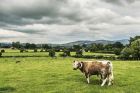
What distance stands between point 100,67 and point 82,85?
2.62 meters

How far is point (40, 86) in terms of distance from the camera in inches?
1127

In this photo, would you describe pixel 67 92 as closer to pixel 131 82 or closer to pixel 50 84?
pixel 50 84

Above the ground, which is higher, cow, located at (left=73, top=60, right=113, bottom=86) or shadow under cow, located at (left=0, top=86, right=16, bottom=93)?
cow, located at (left=73, top=60, right=113, bottom=86)

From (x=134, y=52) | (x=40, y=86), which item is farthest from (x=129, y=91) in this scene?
(x=134, y=52)

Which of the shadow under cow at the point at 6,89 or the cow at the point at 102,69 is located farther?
the cow at the point at 102,69

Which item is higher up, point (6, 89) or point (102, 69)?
point (102, 69)

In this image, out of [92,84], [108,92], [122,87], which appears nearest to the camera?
[108,92]

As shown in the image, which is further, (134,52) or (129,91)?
(134,52)

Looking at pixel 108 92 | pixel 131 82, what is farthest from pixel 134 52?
pixel 108 92

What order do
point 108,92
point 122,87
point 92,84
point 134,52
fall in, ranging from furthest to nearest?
point 134,52 < point 92,84 < point 122,87 < point 108,92

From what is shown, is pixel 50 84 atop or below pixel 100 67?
below

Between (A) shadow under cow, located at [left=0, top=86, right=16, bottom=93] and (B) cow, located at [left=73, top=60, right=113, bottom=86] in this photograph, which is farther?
(B) cow, located at [left=73, top=60, right=113, bottom=86]

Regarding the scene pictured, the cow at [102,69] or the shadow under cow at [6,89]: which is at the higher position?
the cow at [102,69]

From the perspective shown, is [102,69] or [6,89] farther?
[102,69]
